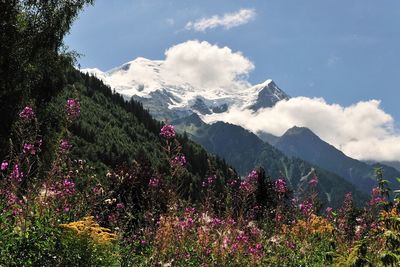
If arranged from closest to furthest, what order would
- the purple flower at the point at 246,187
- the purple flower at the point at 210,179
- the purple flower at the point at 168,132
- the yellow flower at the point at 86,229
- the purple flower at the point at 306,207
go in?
the yellow flower at the point at 86,229, the purple flower at the point at 168,132, the purple flower at the point at 246,187, the purple flower at the point at 210,179, the purple flower at the point at 306,207

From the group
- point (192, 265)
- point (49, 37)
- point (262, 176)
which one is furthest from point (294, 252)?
point (262, 176)

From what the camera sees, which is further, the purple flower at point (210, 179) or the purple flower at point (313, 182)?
the purple flower at point (313, 182)

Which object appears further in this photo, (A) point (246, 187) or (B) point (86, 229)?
(A) point (246, 187)

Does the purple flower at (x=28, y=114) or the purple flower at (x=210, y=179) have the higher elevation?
the purple flower at (x=28, y=114)

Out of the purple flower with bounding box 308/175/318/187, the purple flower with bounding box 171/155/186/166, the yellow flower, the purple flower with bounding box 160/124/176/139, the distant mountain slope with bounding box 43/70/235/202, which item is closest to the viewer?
the yellow flower

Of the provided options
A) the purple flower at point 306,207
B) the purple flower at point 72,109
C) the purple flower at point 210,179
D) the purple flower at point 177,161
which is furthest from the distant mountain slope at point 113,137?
the purple flower at point 177,161

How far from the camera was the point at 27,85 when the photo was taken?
71.8ft

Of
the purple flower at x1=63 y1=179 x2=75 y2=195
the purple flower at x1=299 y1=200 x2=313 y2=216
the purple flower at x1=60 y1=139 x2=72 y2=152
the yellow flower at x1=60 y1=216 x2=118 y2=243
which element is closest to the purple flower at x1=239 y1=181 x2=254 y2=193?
the purple flower at x1=299 y1=200 x2=313 y2=216

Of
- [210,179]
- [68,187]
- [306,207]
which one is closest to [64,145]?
[68,187]

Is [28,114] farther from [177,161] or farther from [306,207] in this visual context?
[306,207]

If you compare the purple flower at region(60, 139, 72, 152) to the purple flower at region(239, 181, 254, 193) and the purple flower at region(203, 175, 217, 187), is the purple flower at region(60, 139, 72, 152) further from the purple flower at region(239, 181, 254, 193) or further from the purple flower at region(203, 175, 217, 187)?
the purple flower at region(239, 181, 254, 193)

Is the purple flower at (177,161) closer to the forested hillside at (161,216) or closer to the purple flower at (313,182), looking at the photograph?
the forested hillside at (161,216)

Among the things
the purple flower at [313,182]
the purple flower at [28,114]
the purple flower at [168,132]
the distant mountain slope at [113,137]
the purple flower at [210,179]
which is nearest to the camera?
the purple flower at [168,132]

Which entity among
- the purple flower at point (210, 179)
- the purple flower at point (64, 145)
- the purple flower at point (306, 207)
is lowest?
the purple flower at point (306, 207)
